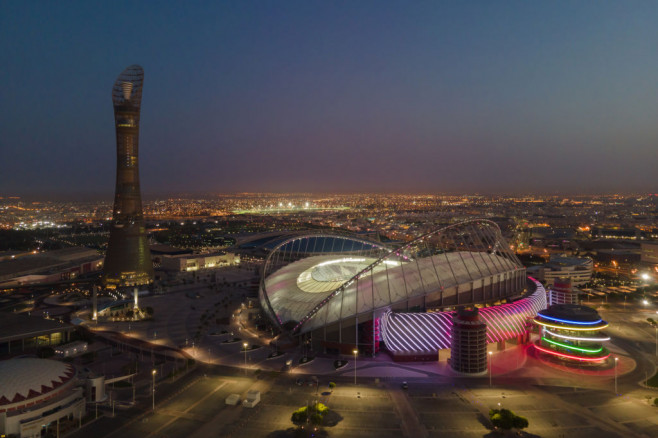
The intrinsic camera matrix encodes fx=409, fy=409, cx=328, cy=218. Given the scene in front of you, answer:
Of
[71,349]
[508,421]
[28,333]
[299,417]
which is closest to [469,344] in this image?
[508,421]

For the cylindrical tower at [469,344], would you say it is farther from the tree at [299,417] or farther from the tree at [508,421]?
the tree at [299,417]

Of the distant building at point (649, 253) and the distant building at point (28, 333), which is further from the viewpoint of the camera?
the distant building at point (649, 253)

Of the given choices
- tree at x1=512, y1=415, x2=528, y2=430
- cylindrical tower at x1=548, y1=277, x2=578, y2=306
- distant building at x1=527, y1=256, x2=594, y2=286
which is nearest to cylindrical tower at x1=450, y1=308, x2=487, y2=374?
tree at x1=512, y1=415, x2=528, y2=430

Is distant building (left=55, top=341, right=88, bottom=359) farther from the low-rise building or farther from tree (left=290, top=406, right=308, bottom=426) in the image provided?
the low-rise building

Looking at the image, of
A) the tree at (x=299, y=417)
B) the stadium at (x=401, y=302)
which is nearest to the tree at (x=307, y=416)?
the tree at (x=299, y=417)

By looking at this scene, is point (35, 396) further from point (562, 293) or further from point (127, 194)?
point (562, 293)

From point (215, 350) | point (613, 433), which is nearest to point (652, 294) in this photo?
point (613, 433)
